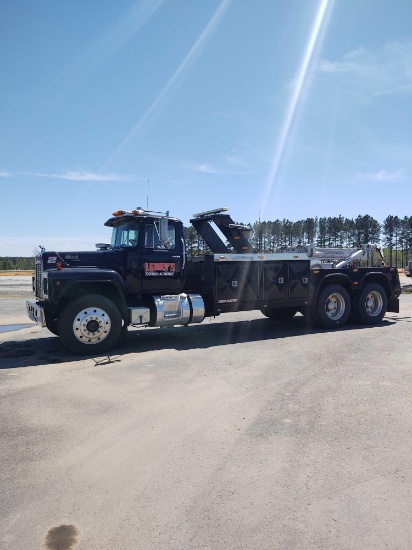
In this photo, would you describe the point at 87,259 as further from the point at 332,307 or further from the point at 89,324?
the point at 332,307

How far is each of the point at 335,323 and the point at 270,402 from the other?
677cm

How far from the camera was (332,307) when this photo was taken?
39.0 feet

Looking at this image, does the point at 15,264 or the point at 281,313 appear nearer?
the point at 281,313

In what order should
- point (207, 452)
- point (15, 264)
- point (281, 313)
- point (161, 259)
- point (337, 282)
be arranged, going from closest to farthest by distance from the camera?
1. point (207, 452)
2. point (161, 259)
3. point (337, 282)
4. point (281, 313)
5. point (15, 264)

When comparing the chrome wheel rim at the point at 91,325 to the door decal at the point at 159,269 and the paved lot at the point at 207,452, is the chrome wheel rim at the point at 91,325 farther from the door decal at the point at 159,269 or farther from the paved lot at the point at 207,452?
the door decal at the point at 159,269

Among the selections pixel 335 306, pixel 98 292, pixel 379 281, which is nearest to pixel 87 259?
pixel 98 292

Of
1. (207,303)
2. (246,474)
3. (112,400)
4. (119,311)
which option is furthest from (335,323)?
(246,474)

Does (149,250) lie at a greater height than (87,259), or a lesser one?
greater

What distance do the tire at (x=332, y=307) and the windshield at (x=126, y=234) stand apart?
5.09m

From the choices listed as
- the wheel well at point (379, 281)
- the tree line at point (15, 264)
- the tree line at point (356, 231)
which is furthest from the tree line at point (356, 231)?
the tree line at point (15, 264)

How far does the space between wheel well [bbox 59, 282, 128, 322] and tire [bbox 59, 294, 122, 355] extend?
30 centimetres

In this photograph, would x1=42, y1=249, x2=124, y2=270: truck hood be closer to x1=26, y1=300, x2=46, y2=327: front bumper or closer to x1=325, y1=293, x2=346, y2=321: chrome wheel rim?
x1=26, y1=300, x2=46, y2=327: front bumper

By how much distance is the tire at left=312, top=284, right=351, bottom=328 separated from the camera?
11453 millimetres

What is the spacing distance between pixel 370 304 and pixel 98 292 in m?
7.75
